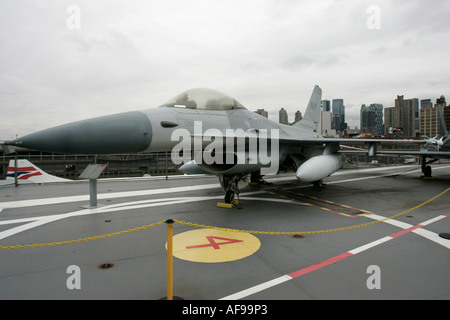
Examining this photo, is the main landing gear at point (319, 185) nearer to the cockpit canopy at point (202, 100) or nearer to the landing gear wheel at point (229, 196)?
the landing gear wheel at point (229, 196)

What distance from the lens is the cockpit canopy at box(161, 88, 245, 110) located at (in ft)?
20.2

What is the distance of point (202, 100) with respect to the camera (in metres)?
6.42

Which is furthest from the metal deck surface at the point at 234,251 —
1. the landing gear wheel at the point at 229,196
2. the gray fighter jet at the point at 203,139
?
the gray fighter jet at the point at 203,139

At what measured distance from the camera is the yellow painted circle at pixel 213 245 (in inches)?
156

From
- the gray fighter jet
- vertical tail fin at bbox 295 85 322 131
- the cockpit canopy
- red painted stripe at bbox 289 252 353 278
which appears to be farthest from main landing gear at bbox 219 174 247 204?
vertical tail fin at bbox 295 85 322 131

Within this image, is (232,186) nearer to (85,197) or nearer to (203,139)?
(203,139)

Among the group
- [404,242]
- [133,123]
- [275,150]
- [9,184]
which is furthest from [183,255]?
[9,184]

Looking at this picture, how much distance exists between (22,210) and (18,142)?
394 cm

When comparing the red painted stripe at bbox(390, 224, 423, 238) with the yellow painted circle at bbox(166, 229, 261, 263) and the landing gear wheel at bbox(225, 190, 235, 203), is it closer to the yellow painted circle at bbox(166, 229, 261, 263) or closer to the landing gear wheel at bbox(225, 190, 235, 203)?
the yellow painted circle at bbox(166, 229, 261, 263)

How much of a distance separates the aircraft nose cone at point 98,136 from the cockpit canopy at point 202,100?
1.17 m
